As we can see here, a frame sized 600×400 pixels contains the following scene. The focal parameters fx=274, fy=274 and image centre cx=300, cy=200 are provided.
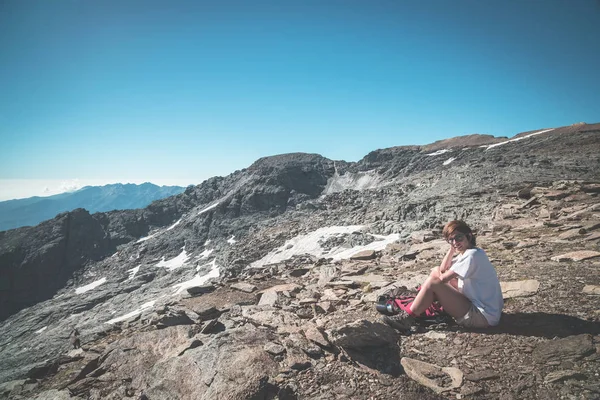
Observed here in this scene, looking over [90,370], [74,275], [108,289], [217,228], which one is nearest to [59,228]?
[74,275]

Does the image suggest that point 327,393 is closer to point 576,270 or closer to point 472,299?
point 472,299

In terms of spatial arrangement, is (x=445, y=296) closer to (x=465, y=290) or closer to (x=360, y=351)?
(x=465, y=290)

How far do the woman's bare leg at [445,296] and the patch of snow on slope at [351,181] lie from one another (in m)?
83.2

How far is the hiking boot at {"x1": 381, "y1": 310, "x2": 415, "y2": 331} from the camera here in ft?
18.7

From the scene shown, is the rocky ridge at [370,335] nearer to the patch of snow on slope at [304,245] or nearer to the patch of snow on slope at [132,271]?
the patch of snow on slope at [304,245]

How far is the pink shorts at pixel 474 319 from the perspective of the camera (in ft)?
16.9

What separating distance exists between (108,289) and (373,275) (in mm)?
69375

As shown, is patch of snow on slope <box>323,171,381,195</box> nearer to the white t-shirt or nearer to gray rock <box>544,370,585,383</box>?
the white t-shirt

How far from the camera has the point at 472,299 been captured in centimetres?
527

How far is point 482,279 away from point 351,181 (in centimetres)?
9560

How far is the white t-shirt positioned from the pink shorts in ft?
0.24

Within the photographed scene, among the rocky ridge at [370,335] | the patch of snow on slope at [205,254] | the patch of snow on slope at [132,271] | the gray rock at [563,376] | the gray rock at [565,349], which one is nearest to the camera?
the gray rock at [563,376]

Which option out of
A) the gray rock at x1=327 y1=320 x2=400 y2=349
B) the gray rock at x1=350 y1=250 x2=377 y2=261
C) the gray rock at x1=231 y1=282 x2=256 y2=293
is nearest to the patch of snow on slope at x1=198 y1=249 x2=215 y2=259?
the gray rock at x1=231 y1=282 x2=256 y2=293

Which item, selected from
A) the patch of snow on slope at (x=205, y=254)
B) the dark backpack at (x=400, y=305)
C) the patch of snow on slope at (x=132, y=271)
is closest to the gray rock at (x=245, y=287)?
the dark backpack at (x=400, y=305)
